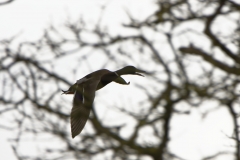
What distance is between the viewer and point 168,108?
7832 mm

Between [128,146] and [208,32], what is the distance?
2234 millimetres

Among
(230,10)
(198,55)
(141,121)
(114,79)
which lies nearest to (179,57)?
(198,55)

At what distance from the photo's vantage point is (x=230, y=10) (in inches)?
322

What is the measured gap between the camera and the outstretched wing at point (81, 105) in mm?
2740

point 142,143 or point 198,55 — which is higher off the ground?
point 198,55

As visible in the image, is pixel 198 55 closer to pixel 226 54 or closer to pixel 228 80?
pixel 226 54

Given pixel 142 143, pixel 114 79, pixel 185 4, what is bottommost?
pixel 114 79

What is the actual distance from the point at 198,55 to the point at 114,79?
17.8 ft

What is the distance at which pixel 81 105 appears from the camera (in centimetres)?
290

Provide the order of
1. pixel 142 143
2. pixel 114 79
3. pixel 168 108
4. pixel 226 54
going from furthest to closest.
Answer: pixel 226 54 → pixel 168 108 → pixel 142 143 → pixel 114 79

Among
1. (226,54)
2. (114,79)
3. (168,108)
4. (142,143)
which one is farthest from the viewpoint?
(226,54)

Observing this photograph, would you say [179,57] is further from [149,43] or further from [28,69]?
[28,69]

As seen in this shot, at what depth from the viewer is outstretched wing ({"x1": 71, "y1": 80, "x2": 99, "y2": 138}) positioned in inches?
108

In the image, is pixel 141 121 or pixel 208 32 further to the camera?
pixel 208 32
